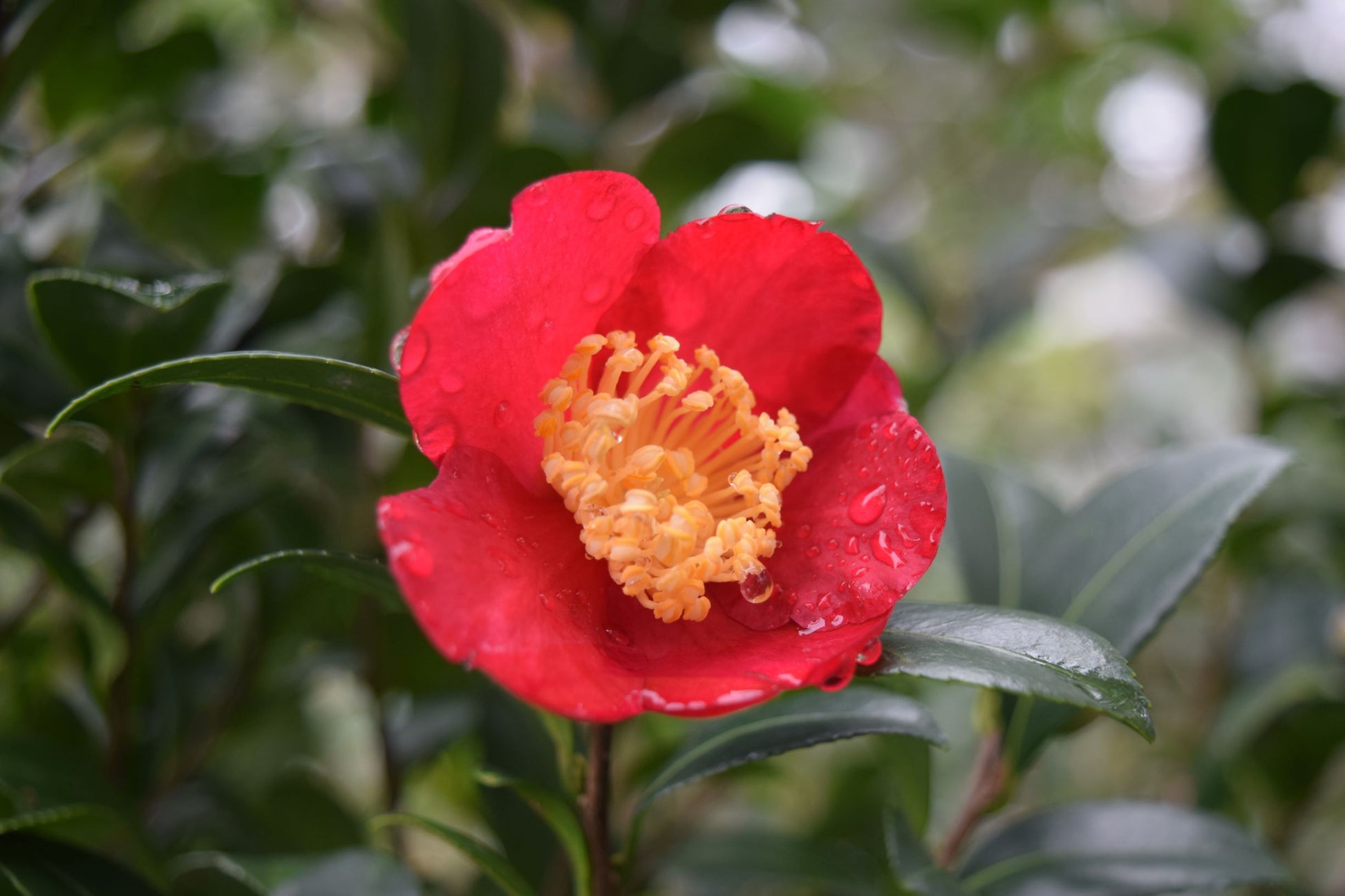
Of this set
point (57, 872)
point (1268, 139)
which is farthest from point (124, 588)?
point (1268, 139)

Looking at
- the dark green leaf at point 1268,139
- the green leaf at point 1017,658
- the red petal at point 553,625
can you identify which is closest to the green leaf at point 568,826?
the red petal at point 553,625

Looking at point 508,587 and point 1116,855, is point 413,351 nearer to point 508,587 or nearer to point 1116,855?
point 508,587

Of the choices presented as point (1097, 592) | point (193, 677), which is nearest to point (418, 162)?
point (193, 677)

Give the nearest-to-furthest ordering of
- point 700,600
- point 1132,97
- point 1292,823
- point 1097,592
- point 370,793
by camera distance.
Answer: point 700,600, point 1097,592, point 1292,823, point 370,793, point 1132,97

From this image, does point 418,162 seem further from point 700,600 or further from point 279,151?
point 700,600

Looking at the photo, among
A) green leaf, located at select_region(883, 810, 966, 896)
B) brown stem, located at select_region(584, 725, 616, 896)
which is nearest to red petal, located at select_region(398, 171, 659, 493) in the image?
brown stem, located at select_region(584, 725, 616, 896)

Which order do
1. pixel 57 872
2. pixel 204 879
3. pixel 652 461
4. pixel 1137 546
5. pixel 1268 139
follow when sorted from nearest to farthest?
pixel 652 461 → pixel 57 872 → pixel 1137 546 → pixel 204 879 → pixel 1268 139

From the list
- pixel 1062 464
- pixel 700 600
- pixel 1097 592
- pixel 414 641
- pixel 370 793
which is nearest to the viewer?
pixel 700 600
